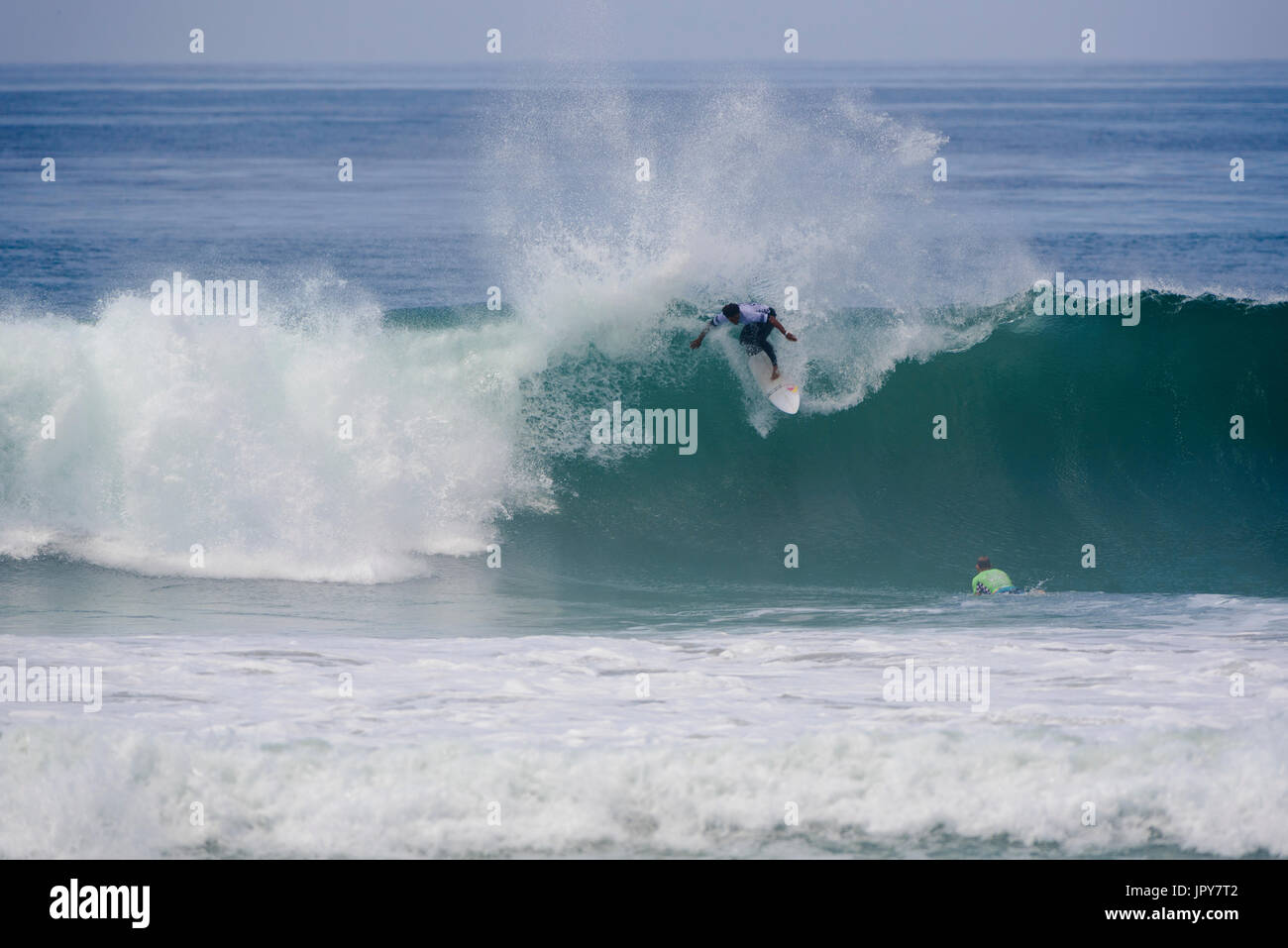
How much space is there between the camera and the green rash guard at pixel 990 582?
444 inches

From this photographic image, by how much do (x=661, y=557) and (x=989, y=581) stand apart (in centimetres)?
298

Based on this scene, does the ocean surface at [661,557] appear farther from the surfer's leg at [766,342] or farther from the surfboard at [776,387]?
the surfer's leg at [766,342]

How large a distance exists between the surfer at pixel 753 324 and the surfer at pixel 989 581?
244 cm

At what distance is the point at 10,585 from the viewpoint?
11.7m

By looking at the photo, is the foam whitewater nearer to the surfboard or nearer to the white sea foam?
the surfboard

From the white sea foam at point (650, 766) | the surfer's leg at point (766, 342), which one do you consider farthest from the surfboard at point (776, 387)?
the white sea foam at point (650, 766)

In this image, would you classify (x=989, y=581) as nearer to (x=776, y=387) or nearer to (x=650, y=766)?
(x=776, y=387)

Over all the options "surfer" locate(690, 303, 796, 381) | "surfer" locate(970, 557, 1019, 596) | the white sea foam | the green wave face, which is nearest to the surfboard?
"surfer" locate(690, 303, 796, 381)

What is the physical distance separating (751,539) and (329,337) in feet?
15.6

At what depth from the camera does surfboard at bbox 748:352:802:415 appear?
1363cm

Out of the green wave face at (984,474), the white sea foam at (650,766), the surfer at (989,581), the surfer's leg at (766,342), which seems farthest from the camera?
the surfer's leg at (766,342)

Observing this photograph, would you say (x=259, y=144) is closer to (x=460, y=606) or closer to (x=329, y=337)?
(x=329, y=337)

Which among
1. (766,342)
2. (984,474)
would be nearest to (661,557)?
(766,342)

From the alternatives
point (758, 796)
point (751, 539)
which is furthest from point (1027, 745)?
point (751, 539)
